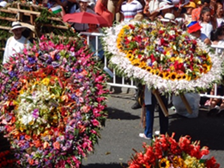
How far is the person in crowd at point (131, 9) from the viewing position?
39.1 feet

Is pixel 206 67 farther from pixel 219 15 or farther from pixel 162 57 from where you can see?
pixel 219 15

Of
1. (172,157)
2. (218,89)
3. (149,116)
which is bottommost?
(149,116)

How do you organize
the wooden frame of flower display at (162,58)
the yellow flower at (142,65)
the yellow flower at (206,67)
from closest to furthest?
1. the wooden frame of flower display at (162,58)
2. the yellow flower at (142,65)
3. the yellow flower at (206,67)

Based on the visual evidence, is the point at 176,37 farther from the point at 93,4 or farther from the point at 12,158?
the point at 93,4

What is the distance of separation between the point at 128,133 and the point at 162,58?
1839mm

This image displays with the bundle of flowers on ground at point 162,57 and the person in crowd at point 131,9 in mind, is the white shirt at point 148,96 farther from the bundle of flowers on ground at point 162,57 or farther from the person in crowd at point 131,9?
the person in crowd at point 131,9

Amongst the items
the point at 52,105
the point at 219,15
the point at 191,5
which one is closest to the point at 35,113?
the point at 52,105

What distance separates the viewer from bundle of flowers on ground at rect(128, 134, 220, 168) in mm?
5344

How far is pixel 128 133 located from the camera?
9320mm

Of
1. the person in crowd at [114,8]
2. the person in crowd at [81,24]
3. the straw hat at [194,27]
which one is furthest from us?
the person in crowd at [114,8]

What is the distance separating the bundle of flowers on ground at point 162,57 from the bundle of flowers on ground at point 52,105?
141 centimetres

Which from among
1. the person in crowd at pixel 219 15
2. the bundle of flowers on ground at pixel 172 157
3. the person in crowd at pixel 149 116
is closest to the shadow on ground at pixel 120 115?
the person in crowd at pixel 149 116

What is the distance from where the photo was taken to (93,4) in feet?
42.3

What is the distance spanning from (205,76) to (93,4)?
5.45 meters
